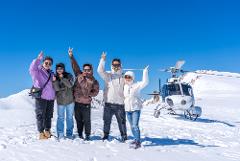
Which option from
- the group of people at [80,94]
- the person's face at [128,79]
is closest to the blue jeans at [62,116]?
the group of people at [80,94]

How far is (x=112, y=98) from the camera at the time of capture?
32.7ft

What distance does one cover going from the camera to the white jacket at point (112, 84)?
997 cm

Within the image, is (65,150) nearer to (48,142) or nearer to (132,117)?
(48,142)

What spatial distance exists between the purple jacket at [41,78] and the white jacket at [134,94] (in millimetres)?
1743

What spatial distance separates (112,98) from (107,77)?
0.52m

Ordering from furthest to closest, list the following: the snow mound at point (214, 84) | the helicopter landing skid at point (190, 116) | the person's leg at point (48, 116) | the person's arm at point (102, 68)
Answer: the snow mound at point (214, 84) → the helicopter landing skid at point (190, 116) → the person's arm at point (102, 68) → the person's leg at point (48, 116)

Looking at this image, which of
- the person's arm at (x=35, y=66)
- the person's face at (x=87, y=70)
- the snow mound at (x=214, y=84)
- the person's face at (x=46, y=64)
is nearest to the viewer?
the person's arm at (x=35, y=66)

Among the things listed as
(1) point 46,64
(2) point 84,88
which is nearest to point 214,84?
(2) point 84,88

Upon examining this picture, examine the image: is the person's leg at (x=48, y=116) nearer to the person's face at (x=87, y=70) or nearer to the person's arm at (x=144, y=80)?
the person's face at (x=87, y=70)

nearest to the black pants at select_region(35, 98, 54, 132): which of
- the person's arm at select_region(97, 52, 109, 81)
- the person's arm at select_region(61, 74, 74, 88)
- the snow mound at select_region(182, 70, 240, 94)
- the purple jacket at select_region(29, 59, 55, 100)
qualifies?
the purple jacket at select_region(29, 59, 55, 100)

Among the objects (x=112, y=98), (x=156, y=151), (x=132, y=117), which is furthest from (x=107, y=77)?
(x=156, y=151)

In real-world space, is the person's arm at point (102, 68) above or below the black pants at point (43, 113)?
above

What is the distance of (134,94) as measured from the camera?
9.77 meters

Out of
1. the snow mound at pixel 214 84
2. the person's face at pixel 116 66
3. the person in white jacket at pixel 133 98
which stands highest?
the snow mound at pixel 214 84
